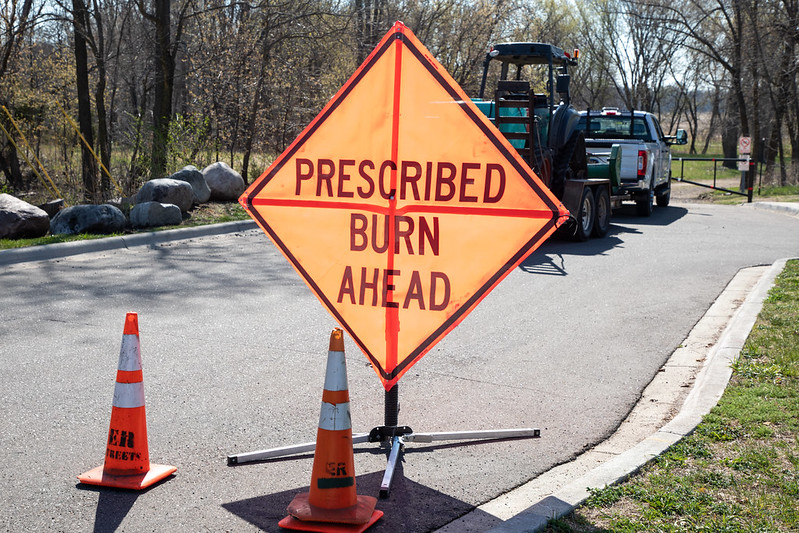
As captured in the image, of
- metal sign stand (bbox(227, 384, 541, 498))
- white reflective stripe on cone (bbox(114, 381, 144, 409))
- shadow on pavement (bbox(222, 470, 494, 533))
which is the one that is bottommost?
shadow on pavement (bbox(222, 470, 494, 533))

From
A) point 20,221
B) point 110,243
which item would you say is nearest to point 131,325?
point 110,243

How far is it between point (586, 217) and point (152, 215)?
23.8ft

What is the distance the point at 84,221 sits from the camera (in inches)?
503

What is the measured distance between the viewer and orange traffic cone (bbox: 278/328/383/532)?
3662 mm

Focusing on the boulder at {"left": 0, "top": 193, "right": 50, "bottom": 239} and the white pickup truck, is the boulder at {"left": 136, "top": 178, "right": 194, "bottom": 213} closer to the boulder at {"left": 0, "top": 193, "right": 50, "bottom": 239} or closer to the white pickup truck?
the boulder at {"left": 0, "top": 193, "right": 50, "bottom": 239}

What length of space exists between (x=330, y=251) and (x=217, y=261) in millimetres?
7060

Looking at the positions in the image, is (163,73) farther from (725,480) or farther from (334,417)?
(725,480)

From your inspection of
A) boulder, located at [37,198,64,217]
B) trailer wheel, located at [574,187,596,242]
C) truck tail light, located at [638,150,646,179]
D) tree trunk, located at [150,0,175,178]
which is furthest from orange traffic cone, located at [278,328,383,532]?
truck tail light, located at [638,150,646,179]

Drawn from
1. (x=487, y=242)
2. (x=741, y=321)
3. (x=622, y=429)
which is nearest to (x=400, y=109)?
(x=487, y=242)

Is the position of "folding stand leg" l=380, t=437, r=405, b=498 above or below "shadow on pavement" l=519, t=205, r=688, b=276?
below

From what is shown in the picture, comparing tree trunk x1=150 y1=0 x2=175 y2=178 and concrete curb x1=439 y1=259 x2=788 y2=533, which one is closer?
concrete curb x1=439 y1=259 x2=788 y2=533

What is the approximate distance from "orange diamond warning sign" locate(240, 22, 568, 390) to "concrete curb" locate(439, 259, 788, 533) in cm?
93

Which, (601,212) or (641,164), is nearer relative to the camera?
(601,212)

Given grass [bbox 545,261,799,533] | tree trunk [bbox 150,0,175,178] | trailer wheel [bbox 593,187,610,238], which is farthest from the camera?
tree trunk [bbox 150,0,175,178]
